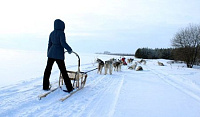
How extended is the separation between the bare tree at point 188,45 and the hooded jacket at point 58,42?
26.1 meters

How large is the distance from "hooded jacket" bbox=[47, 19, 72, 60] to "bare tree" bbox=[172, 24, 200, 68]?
2607 cm

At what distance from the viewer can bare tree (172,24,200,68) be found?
25.9m

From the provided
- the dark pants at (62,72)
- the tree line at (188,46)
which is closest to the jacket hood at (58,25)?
the dark pants at (62,72)

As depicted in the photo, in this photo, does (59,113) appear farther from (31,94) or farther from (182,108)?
(182,108)

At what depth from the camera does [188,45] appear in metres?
26.4

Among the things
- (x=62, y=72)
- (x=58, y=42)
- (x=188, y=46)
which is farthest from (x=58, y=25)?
(x=188, y=46)

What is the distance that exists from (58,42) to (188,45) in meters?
26.8

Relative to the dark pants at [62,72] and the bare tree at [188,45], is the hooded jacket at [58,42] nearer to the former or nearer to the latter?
the dark pants at [62,72]

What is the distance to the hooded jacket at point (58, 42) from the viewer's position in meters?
4.16

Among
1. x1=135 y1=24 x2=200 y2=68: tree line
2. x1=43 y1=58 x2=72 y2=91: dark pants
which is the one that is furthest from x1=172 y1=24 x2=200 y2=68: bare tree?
x1=43 y1=58 x2=72 y2=91: dark pants

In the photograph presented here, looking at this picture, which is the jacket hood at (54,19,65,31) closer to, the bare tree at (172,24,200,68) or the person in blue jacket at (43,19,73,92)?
the person in blue jacket at (43,19,73,92)

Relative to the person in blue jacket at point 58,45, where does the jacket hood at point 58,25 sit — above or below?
above

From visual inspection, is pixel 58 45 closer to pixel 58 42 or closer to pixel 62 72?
pixel 58 42

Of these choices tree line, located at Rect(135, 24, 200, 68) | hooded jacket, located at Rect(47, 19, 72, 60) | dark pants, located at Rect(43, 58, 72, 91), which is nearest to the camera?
hooded jacket, located at Rect(47, 19, 72, 60)
